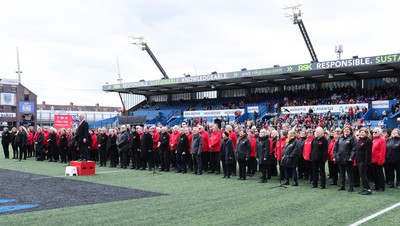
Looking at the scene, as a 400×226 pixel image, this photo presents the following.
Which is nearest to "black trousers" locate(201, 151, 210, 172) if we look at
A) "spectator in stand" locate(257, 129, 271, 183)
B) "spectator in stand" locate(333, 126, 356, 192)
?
"spectator in stand" locate(257, 129, 271, 183)

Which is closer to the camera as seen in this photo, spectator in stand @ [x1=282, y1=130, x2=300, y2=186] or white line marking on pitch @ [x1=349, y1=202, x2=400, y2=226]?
white line marking on pitch @ [x1=349, y1=202, x2=400, y2=226]

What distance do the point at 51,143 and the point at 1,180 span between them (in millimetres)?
8084

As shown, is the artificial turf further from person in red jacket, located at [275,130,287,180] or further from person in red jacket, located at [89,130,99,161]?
person in red jacket, located at [89,130,99,161]

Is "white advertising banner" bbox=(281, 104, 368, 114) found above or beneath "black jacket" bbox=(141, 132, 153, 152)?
above

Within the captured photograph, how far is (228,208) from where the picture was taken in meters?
8.28

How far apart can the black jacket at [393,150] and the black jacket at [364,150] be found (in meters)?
1.43

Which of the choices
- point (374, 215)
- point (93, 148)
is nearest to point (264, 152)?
point (374, 215)

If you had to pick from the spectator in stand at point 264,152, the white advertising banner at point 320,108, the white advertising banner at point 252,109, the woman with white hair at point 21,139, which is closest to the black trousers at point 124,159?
the spectator in stand at point 264,152

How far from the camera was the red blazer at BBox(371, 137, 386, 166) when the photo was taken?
35.2 feet

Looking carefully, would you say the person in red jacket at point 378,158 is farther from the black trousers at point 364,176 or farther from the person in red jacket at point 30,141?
the person in red jacket at point 30,141

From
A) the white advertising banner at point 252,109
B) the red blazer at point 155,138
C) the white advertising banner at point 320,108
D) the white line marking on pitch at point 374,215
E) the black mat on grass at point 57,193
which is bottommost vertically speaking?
the white line marking on pitch at point 374,215

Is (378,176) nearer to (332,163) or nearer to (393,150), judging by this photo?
(393,150)

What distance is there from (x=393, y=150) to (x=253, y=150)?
4.55 metres

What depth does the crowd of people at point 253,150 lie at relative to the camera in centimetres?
1077
